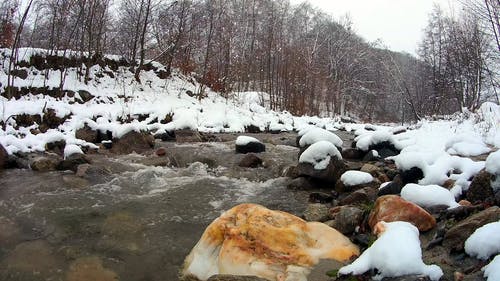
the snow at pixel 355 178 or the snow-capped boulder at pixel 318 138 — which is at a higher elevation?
the snow-capped boulder at pixel 318 138

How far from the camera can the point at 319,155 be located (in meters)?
6.51

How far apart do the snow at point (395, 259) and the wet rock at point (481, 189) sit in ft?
3.99

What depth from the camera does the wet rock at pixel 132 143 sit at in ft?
29.4

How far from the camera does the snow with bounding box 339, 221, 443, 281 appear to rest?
8.70ft

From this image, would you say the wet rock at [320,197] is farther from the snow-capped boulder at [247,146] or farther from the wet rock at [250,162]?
the snow-capped boulder at [247,146]

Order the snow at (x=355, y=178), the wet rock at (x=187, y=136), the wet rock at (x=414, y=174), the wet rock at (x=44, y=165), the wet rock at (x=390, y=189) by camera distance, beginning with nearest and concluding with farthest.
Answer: the wet rock at (x=390, y=189) < the wet rock at (x=414, y=174) < the snow at (x=355, y=178) < the wet rock at (x=44, y=165) < the wet rock at (x=187, y=136)

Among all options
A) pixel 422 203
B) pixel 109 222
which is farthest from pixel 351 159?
pixel 109 222

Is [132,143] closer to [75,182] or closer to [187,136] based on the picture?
[187,136]

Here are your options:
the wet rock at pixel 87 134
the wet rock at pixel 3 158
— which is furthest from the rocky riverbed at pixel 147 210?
the wet rock at pixel 87 134

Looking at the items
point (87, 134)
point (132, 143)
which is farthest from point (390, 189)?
point (87, 134)

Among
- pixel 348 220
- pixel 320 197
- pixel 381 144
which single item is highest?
pixel 381 144

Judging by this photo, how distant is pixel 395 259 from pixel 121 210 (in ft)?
12.0

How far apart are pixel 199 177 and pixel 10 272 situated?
3.76 meters

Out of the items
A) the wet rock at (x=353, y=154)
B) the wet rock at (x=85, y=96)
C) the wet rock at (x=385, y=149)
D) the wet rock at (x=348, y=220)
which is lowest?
the wet rock at (x=348, y=220)
